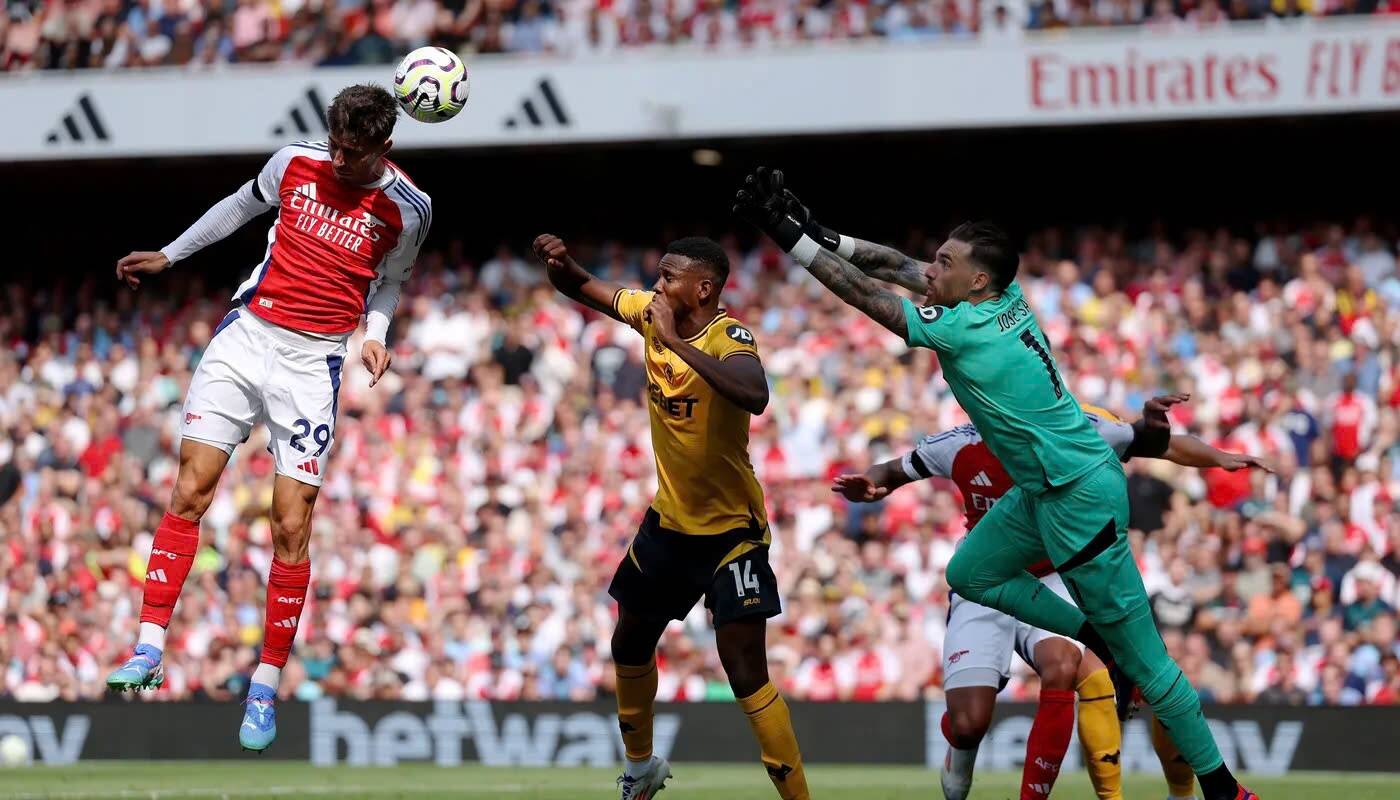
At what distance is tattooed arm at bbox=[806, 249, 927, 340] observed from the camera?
25.0 ft

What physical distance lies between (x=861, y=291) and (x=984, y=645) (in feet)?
7.59

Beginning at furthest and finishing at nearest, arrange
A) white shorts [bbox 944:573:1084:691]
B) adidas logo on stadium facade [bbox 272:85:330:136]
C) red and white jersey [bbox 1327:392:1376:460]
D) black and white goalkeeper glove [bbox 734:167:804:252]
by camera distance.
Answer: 1. adidas logo on stadium facade [bbox 272:85:330:136]
2. red and white jersey [bbox 1327:392:1376:460]
3. white shorts [bbox 944:573:1084:691]
4. black and white goalkeeper glove [bbox 734:167:804:252]

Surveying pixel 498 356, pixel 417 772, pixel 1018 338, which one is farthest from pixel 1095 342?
pixel 1018 338

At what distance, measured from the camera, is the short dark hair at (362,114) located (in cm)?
830

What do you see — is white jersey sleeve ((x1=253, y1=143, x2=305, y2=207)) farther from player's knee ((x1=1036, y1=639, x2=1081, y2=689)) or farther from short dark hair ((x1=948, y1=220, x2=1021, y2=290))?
player's knee ((x1=1036, y1=639, x2=1081, y2=689))

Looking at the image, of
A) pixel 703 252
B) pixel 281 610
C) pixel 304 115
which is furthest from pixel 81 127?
pixel 703 252

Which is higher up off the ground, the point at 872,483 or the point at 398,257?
the point at 398,257

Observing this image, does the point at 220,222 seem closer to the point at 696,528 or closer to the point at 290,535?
the point at 290,535

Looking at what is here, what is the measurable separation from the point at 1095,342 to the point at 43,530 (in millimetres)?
10514

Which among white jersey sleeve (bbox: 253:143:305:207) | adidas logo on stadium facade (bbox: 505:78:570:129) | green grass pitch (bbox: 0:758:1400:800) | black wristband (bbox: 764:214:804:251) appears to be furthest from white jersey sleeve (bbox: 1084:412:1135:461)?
adidas logo on stadium facade (bbox: 505:78:570:129)

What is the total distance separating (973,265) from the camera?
7.86m

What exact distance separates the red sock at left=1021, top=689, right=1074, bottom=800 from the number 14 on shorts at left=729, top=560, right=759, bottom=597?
5.02ft

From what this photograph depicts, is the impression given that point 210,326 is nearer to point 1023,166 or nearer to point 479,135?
point 479,135

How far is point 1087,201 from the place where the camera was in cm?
1959
